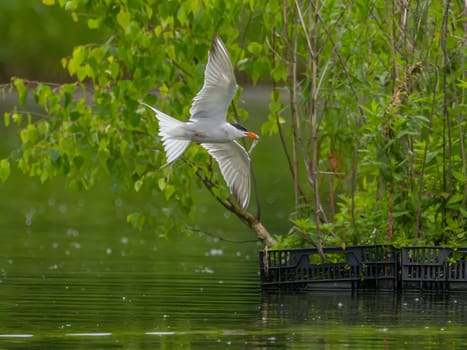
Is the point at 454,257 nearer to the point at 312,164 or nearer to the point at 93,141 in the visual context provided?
the point at 312,164

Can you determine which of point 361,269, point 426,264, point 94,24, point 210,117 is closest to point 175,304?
point 210,117

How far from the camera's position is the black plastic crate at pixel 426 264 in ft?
45.0

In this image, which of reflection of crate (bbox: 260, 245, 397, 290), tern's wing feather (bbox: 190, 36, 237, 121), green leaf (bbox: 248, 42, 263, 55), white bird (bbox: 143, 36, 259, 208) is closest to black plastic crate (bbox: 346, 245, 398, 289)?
reflection of crate (bbox: 260, 245, 397, 290)

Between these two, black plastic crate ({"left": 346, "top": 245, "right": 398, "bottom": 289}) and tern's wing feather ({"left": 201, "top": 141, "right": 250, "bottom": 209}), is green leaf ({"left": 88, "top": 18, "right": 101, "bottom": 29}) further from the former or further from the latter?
black plastic crate ({"left": 346, "top": 245, "right": 398, "bottom": 289})

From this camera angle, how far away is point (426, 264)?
13.8 m

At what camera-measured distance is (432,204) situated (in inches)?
555

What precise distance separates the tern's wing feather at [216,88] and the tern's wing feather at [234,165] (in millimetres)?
674

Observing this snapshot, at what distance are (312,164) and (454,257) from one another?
4.66 ft

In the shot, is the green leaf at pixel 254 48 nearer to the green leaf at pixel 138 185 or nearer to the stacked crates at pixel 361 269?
the green leaf at pixel 138 185

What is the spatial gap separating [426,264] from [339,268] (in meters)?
0.76

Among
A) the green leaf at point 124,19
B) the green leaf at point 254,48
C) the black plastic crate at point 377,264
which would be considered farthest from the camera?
the green leaf at point 254,48

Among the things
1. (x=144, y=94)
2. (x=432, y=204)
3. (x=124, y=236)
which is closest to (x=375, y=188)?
(x=432, y=204)

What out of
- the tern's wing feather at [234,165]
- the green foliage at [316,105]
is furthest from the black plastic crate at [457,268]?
the tern's wing feather at [234,165]

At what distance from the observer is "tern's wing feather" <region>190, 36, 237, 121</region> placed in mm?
12914
